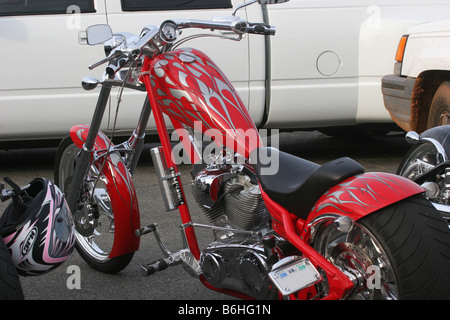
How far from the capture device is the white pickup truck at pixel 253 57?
18.8 feet

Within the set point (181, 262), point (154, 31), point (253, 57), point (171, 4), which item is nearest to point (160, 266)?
point (181, 262)

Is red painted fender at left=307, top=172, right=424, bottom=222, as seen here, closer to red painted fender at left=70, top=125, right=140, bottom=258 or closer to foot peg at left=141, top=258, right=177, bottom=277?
foot peg at left=141, top=258, right=177, bottom=277

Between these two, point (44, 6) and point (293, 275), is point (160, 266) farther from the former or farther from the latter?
A: point (44, 6)

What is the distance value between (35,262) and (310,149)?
4.60 metres

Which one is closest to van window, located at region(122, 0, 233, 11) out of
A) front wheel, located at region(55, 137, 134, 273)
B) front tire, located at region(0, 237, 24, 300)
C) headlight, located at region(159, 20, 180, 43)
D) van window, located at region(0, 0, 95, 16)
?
van window, located at region(0, 0, 95, 16)

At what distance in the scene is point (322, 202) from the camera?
2398 mm

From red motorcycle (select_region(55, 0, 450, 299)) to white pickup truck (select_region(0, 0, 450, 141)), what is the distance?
2244 millimetres

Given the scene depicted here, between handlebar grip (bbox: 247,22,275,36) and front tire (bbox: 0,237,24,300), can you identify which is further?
handlebar grip (bbox: 247,22,275,36)

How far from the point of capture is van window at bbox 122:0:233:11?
584 cm

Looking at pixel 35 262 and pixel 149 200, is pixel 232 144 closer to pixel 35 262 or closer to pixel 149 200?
pixel 35 262

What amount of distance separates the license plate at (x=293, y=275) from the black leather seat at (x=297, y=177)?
0.58 feet

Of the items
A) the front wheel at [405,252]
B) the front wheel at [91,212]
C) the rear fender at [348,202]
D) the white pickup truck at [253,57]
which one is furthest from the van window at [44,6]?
the front wheel at [405,252]

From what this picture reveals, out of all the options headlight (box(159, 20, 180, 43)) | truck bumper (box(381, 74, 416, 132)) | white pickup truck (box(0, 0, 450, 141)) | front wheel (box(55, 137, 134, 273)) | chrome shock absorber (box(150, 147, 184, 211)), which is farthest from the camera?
white pickup truck (box(0, 0, 450, 141))

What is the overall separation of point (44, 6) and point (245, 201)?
12.0 feet
